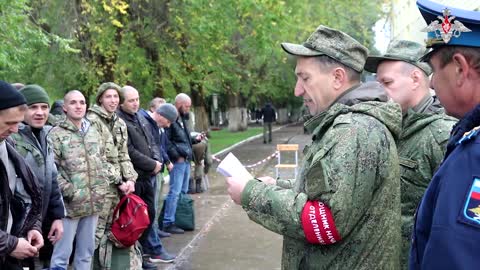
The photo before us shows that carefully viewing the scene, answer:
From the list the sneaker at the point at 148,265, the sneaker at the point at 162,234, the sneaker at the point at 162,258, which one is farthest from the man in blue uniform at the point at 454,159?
the sneaker at the point at 162,234

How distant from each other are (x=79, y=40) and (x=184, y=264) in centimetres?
933

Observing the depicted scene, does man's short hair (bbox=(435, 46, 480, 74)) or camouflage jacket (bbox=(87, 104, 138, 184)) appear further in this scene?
camouflage jacket (bbox=(87, 104, 138, 184))

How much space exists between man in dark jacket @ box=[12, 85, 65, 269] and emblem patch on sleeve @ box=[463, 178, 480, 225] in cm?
351

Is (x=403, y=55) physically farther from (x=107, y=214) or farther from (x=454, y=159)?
(x=107, y=214)

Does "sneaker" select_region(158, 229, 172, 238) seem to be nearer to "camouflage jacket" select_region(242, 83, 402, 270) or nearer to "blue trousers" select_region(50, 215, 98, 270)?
"blue trousers" select_region(50, 215, 98, 270)

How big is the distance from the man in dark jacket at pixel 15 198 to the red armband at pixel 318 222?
6.03 feet

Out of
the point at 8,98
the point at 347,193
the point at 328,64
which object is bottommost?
the point at 347,193

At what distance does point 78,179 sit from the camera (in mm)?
4793

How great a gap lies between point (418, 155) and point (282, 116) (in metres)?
44.6

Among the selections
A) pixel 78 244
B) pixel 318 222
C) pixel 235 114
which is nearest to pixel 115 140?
pixel 78 244

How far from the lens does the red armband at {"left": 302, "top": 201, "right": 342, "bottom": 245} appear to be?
1.97m

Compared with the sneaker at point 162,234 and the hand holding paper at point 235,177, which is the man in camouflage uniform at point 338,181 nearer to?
the hand holding paper at point 235,177

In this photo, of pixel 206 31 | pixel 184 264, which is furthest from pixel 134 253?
pixel 206 31

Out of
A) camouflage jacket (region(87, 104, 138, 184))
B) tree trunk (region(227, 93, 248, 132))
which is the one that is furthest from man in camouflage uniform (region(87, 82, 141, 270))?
tree trunk (region(227, 93, 248, 132))
